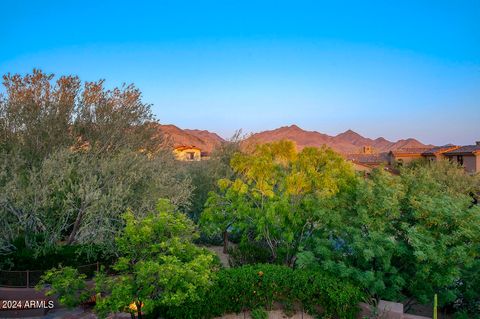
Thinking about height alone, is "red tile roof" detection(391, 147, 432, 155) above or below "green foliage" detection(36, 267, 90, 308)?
above

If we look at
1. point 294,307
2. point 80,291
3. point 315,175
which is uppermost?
point 315,175

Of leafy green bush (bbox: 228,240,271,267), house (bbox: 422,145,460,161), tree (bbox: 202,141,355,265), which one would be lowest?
leafy green bush (bbox: 228,240,271,267)

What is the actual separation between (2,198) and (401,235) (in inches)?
593

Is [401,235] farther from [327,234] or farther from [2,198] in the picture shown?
[2,198]

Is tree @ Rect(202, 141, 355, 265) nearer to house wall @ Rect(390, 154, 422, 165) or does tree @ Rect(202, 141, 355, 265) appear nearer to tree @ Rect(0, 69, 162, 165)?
tree @ Rect(0, 69, 162, 165)

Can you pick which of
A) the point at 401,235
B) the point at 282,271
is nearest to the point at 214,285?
the point at 282,271

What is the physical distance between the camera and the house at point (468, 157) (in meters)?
42.5

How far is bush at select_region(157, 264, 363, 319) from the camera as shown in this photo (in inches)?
443

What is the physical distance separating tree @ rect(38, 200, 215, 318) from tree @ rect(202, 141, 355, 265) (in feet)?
12.8

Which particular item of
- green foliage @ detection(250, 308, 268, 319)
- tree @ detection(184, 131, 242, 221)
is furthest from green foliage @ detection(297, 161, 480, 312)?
tree @ detection(184, 131, 242, 221)

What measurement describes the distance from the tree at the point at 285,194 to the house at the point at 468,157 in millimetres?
36155

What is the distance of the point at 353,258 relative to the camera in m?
12.7

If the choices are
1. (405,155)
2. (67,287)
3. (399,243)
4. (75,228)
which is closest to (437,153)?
(405,155)

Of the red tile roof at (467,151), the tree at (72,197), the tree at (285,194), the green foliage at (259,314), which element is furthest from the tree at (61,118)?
the red tile roof at (467,151)
